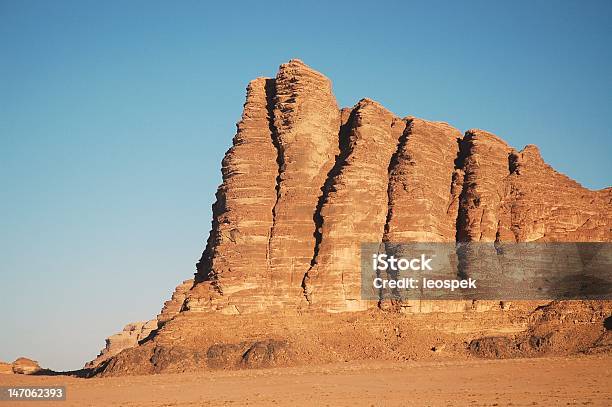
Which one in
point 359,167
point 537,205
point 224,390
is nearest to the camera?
point 224,390

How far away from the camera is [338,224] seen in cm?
7519

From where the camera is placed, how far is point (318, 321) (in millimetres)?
72375

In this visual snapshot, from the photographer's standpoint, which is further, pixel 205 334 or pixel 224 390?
pixel 205 334

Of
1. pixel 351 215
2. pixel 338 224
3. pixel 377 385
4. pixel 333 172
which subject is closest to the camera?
pixel 377 385

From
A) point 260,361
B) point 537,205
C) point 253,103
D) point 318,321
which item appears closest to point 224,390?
point 260,361

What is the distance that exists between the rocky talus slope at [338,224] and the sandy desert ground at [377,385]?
3901 millimetres

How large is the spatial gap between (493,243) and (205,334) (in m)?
26.7

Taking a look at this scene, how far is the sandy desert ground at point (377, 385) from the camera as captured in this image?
51.2 meters

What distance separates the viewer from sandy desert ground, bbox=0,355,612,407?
51156 millimetres

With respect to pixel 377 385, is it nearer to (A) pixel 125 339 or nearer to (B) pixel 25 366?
(B) pixel 25 366

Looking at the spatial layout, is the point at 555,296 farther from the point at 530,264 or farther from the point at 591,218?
the point at 591,218

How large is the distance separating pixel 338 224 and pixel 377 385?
20.1m

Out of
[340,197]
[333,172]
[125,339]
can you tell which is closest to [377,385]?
[340,197]

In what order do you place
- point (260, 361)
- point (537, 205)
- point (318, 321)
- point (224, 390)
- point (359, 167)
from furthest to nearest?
point (537, 205)
point (359, 167)
point (318, 321)
point (260, 361)
point (224, 390)
